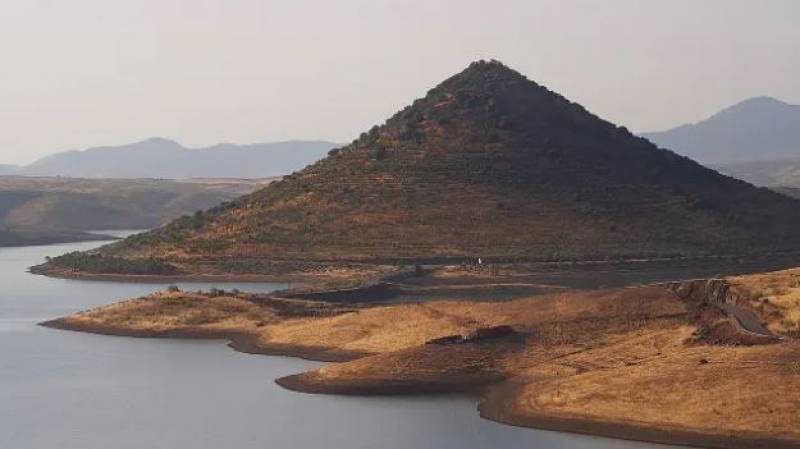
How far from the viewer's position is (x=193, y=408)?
56.5 metres

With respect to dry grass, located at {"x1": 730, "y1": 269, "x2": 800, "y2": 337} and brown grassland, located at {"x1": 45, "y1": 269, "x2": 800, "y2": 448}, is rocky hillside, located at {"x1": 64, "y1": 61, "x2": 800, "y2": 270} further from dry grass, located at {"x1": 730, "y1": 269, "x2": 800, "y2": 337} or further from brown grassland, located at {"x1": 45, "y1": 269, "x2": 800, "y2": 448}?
dry grass, located at {"x1": 730, "y1": 269, "x2": 800, "y2": 337}

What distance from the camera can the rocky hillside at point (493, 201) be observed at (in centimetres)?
12812

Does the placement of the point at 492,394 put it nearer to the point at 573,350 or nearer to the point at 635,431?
the point at 573,350

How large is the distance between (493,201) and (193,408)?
81.8 meters

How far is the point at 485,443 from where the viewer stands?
157ft

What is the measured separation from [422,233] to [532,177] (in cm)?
1847

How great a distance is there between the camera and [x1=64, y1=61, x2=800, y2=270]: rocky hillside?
420 feet

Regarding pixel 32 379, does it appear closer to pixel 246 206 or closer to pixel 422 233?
pixel 422 233

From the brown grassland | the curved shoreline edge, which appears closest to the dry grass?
the brown grassland

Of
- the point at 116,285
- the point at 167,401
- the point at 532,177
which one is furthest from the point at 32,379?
the point at 532,177

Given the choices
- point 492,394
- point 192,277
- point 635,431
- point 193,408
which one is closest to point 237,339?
point 193,408

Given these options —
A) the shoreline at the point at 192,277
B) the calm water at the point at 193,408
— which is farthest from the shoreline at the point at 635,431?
the shoreline at the point at 192,277

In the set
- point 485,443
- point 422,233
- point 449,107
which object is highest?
point 449,107

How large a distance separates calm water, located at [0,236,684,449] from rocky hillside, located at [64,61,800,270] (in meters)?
53.3
